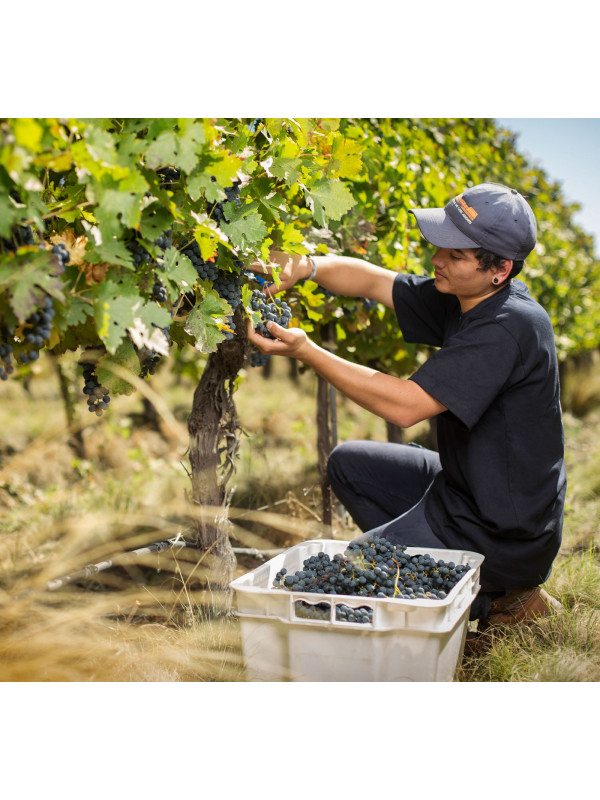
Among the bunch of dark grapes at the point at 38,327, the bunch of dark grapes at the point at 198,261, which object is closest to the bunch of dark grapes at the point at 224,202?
the bunch of dark grapes at the point at 198,261

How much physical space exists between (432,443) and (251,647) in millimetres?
3074

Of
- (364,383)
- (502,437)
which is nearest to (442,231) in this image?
(364,383)

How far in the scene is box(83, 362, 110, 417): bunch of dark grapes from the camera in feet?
6.62

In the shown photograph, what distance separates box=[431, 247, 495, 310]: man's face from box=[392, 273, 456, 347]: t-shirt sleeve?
12.0 inches

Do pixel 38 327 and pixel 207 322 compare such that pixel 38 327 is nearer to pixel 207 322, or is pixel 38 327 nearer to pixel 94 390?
pixel 94 390

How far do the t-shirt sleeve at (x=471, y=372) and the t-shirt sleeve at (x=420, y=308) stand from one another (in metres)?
0.57

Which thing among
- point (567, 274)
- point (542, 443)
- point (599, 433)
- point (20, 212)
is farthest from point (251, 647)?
point (567, 274)

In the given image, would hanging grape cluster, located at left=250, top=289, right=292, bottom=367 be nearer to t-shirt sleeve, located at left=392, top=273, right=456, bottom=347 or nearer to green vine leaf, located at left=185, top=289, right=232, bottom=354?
green vine leaf, located at left=185, top=289, right=232, bottom=354

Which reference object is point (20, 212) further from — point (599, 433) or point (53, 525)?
point (599, 433)

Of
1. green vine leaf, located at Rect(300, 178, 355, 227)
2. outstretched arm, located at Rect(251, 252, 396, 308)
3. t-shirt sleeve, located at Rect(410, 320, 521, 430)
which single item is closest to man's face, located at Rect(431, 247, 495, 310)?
t-shirt sleeve, located at Rect(410, 320, 521, 430)

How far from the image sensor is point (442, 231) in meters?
2.53

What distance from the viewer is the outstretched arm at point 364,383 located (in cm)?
237

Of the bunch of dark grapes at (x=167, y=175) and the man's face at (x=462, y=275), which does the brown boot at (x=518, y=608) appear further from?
the bunch of dark grapes at (x=167, y=175)

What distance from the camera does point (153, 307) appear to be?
1770mm
